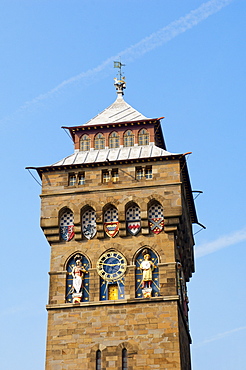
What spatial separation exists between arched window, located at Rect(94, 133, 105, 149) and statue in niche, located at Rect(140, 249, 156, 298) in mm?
6554

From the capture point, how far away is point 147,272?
4238 centimetres

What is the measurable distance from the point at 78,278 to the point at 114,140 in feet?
25.0

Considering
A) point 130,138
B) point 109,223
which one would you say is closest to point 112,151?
point 130,138

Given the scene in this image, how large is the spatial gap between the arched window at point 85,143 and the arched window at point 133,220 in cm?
455

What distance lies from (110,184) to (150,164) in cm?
208

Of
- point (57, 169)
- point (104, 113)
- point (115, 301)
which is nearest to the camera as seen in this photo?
point (115, 301)

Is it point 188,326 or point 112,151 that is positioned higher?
point 112,151

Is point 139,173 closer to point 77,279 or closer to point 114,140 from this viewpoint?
point 114,140

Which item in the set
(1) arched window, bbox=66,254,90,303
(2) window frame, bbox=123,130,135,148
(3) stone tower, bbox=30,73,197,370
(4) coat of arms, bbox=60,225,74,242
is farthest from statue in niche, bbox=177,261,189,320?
(2) window frame, bbox=123,130,135,148

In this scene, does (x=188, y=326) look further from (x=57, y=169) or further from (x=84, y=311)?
(x=57, y=169)

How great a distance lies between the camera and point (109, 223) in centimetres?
4397

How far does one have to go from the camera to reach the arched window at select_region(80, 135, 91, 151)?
4700 centimetres

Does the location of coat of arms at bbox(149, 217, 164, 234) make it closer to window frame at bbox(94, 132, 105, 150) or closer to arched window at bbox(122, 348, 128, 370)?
window frame at bbox(94, 132, 105, 150)

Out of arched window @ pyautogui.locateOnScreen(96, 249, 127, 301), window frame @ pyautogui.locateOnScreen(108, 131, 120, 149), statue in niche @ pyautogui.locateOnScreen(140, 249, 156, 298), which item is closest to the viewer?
statue in niche @ pyautogui.locateOnScreen(140, 249, 156, 298)
